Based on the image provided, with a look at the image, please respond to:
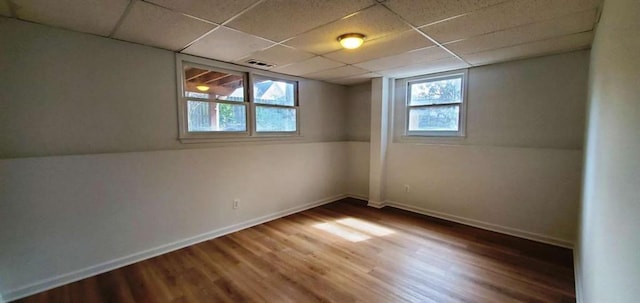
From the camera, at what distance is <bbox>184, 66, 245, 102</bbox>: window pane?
328 cm

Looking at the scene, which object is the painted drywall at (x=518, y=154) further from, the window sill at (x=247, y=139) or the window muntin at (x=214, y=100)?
the window muntin at (x=214, y=100)

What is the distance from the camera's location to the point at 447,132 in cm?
411

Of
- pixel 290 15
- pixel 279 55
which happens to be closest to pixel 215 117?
pixel 279 55

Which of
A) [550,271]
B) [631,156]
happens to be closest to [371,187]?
[550,271]

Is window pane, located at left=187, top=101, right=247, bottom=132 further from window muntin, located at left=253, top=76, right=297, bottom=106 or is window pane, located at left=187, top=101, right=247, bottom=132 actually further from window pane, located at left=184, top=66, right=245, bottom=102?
window muntin, located at left=253, top=76, right=297, bottom=106

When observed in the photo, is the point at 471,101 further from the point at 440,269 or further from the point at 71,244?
the point at 71,244

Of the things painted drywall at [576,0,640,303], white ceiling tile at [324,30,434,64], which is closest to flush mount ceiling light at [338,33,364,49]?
white ceiling tile at [324,30,434,64]

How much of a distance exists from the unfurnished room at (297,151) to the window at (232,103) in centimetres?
3

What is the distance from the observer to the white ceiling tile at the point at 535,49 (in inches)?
104

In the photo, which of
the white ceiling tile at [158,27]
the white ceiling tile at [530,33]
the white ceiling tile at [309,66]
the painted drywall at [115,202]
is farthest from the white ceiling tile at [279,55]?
the white ceiling tile at [530,33]

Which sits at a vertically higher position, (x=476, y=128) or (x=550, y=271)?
(x=476, y=128)

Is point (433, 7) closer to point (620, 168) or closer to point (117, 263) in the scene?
point (620, 168)

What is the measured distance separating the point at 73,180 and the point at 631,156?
371 cm

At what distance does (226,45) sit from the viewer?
112 inches
